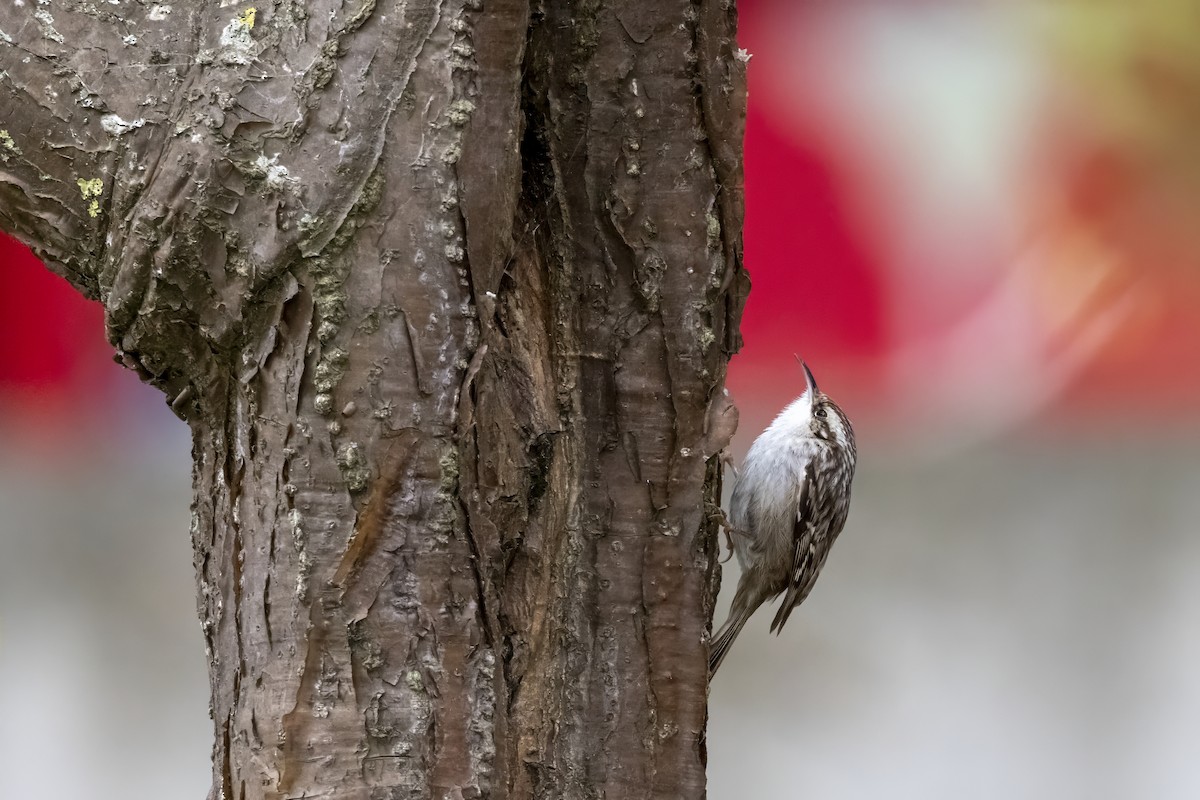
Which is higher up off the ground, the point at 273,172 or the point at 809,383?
the point at 809,383

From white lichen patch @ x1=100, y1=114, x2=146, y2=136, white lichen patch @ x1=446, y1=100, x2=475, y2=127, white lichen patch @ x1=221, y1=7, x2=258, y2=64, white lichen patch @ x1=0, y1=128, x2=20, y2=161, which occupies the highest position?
white lichen patch @ x1=221, y1=7, x2=258, y2=64

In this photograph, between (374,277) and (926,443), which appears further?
(926,443)

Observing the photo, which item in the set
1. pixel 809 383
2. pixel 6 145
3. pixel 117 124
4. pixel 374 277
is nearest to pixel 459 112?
pixel 374 277

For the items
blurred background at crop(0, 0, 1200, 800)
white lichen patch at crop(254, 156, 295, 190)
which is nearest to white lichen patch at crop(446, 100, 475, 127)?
white lichen patch at crop(254, 156, 295, 190)

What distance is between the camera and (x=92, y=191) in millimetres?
881

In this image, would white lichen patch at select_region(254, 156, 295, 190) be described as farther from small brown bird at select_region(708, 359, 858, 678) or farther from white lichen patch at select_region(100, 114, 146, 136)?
small brown bird at select_region(708, 359, 858, 678)

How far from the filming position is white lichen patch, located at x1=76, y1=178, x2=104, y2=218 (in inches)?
34.5

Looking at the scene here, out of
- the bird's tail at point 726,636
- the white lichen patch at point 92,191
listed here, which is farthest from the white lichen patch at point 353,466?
the bird's tail at point 726,636

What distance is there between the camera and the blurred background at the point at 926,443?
172cm

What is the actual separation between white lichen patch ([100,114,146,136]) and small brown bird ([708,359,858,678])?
1.19 m

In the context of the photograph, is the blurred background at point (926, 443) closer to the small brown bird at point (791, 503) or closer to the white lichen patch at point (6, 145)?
the small brown bird at point (791, 503)

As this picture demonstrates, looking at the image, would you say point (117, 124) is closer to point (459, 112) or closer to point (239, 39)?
point (239, 39)

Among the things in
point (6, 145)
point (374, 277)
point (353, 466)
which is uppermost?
point (6, 145)

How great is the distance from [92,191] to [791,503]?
1.31 m
